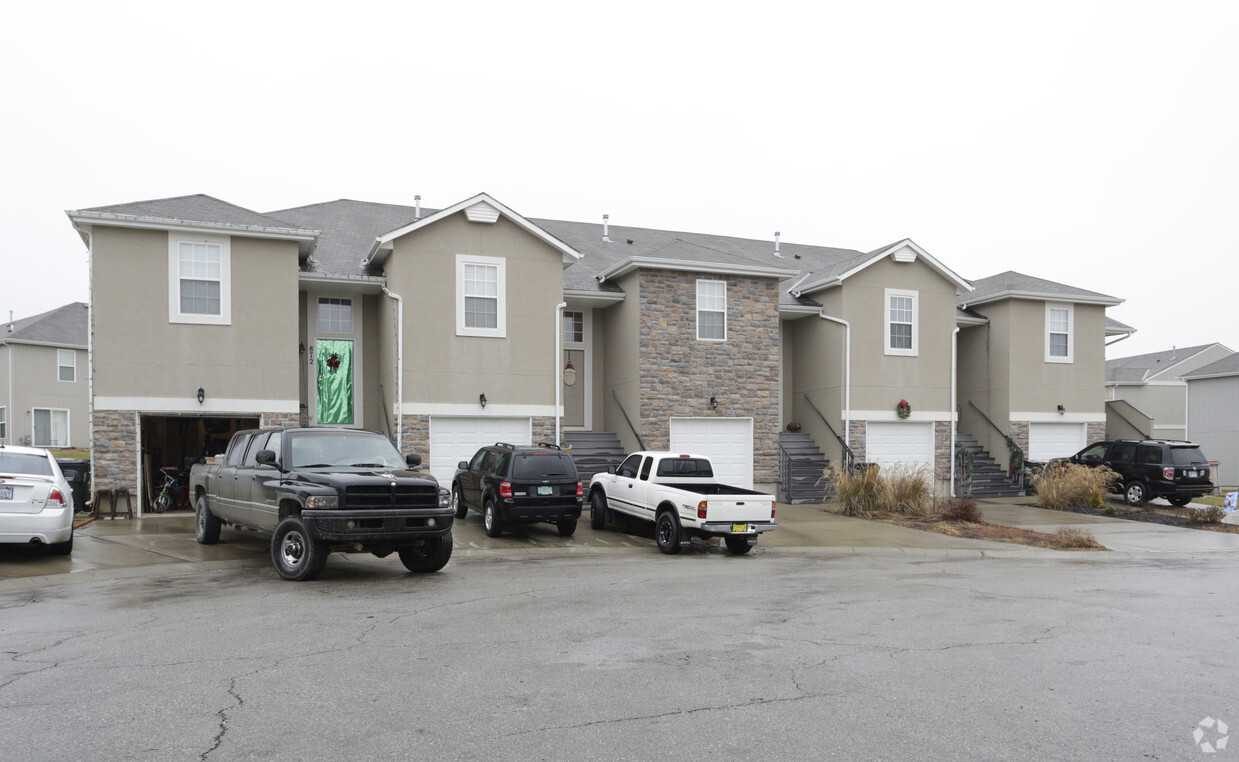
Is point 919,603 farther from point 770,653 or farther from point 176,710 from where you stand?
point 176,710

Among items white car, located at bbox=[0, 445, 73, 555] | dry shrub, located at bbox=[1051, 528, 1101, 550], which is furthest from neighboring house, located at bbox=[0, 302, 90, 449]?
dry shrub, located at bbox=[1051, 528, 1101, 550]

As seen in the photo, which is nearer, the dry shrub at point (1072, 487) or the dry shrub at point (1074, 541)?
the dry shrub at point (1074, 541)

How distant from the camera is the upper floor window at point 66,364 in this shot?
3528 cm

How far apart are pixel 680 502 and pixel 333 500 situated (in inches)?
239

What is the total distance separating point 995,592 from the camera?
10438mm

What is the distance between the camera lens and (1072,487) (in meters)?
22.3

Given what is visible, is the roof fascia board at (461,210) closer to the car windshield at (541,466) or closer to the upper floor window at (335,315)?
the upper floor window at (335,315)

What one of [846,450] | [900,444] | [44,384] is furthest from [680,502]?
[44,384]

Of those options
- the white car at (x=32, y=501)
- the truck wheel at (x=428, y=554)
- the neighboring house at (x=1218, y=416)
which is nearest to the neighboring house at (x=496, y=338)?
the white car at (x=32, y=501)

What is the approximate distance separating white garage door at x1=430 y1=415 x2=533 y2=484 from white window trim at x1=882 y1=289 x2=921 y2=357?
427 inches

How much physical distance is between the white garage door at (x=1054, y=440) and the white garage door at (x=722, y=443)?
33.3 ft

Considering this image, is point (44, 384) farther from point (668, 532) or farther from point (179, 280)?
point (668, 532)

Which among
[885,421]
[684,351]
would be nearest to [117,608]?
[684,351]

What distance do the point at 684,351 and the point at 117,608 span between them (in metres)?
15.1
